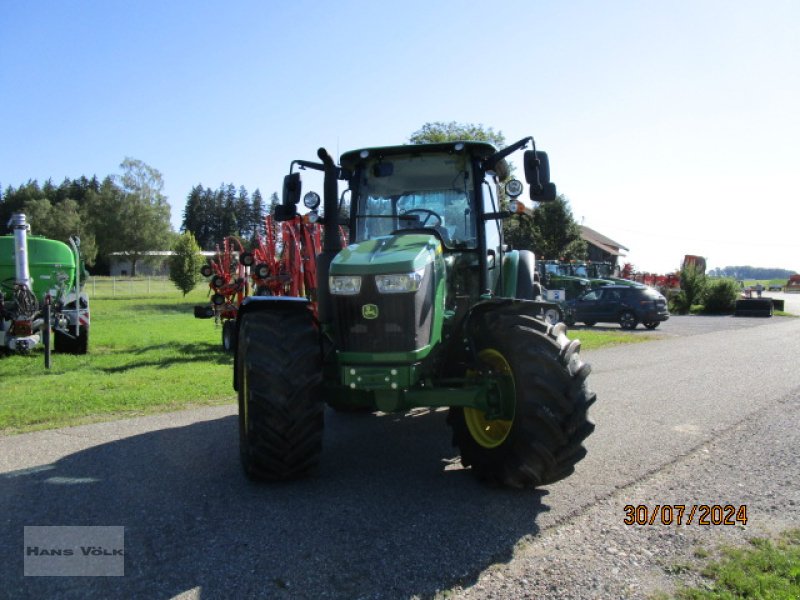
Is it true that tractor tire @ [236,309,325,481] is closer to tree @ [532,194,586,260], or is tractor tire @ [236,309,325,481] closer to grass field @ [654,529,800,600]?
grass field @ [654,529,800,600]

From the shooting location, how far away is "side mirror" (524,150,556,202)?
5004mm

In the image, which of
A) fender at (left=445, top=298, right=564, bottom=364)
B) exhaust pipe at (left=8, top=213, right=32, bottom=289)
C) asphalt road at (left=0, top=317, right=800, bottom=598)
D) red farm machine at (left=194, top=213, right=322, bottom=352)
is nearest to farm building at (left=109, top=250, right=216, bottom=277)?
red farm machine at (left=194, top=213, right=322, bottom=352)

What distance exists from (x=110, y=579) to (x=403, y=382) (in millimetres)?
2034

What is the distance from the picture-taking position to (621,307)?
889 inches

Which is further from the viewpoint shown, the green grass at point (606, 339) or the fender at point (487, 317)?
the green grass at point (606, 339)

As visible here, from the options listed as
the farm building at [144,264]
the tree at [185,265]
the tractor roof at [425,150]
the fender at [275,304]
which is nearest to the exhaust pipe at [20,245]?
the fender at [275,304]

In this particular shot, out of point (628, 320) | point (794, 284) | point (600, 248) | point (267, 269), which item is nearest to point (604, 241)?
point (600, 248)

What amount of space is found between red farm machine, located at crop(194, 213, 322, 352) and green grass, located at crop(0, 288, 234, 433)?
92cm

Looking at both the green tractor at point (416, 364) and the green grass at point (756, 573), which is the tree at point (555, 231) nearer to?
the green tractor at point (416, 364)

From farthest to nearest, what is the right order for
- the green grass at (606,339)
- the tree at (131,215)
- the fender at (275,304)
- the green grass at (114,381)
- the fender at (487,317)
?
the tree at (131,215)
the green grass at (606,339)
the green grass at (114,381)
the fender at (275,304)
the fender at (487,317)

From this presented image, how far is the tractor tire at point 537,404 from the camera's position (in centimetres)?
409

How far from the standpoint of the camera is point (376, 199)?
226 inches

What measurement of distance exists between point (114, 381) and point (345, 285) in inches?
251

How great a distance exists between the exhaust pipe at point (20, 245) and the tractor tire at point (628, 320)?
18.5m
